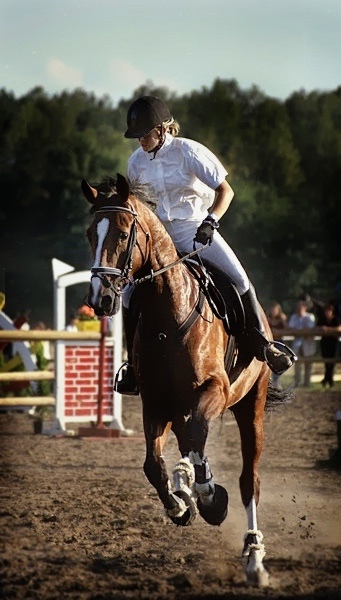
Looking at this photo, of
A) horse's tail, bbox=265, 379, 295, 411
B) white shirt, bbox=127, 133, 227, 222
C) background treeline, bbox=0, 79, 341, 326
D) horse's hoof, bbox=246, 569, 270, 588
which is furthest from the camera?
background treeline, bbox=0, 79, 341, 326

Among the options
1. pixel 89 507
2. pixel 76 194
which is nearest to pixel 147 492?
pixel 89 507

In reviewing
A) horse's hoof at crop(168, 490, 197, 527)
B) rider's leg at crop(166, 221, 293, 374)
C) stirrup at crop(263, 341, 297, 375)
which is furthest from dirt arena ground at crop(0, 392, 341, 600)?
rider's leg at crop(166, 221, 293, 374)

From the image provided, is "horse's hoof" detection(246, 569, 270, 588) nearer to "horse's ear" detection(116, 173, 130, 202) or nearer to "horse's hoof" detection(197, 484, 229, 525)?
"horse's hoof" detection(197, 484, 229, 525)

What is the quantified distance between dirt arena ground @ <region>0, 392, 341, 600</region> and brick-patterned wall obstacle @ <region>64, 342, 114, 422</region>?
0.49 m

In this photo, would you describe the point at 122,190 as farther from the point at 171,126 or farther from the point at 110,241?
the point at 171,126

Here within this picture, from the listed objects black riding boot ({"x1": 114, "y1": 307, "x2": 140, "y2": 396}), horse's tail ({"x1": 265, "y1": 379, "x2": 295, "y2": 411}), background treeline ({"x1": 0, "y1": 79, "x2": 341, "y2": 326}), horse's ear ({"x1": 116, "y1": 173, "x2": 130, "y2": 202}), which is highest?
background treeline ({"x1": 0, "y1": 79, "x2": 341, "y2": 326})

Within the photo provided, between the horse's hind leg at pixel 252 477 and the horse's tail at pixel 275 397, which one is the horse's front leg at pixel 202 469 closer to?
the horse's hind leg at pixel 252 477

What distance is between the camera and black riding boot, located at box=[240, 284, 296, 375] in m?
5.75

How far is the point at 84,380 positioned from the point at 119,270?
6.89 meters

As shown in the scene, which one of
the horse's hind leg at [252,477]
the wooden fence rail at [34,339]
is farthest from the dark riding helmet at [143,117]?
the wooden fence rail at [34,339]

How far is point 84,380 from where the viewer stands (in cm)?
1136

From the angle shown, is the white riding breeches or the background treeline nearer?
the white riding breeches

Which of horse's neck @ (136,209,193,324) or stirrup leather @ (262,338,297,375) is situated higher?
horse's neck @ (136,209,193,324)

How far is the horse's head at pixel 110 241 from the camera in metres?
4.50
